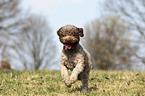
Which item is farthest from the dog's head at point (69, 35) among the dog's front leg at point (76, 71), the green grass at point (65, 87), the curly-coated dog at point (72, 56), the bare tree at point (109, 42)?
the bare tree at point (109, 42)

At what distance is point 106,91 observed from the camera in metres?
5.33

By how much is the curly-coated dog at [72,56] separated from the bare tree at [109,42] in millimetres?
15958

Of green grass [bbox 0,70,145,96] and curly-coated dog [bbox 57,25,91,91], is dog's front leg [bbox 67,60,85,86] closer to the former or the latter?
curly-coated dog [bbox 57,25,91,91]

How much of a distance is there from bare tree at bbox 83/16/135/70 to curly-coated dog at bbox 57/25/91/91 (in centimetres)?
1596

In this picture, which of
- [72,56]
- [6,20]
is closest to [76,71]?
[72,56]

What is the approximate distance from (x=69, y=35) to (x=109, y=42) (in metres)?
18.2

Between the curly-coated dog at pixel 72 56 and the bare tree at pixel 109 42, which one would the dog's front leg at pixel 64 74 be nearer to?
the curly-coated dog at pixel 72 56

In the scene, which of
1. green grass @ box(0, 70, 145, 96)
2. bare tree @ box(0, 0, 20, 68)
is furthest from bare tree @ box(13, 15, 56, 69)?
green grass @ box(0, 70, 145, 96)

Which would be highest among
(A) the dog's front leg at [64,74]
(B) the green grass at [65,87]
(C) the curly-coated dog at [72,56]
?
(C) the curly-coated dog at [72,56]

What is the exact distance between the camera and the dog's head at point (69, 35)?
14.1ft

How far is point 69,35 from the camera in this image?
14.3 ft

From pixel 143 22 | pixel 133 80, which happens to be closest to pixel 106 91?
pixel 133 80

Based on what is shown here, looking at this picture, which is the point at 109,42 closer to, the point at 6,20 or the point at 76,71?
the point at 6,20

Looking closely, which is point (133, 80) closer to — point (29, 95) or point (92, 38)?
point (29, 95)
